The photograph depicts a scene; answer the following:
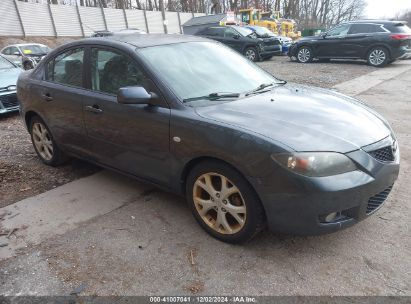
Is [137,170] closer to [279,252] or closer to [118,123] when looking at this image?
[118,123]

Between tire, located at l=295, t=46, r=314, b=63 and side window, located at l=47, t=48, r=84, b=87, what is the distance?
13.6 metres

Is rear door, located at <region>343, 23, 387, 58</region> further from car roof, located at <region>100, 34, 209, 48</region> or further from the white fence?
the white fence

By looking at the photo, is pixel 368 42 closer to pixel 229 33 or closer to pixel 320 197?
pixel 229 33

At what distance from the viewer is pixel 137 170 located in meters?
3.60

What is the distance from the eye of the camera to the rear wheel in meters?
13.8

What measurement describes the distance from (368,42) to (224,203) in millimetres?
13327

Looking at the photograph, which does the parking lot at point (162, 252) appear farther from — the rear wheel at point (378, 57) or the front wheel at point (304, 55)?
the front wheel at point (304, 55)

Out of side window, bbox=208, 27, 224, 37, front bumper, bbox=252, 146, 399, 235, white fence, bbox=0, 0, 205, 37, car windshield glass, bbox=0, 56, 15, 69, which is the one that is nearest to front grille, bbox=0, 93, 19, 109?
car windshield glass, bbox=0, 56, 15, 69

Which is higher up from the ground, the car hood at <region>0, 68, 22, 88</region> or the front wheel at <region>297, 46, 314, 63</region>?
the car hood at <region>0, 68, 22, 88</region>

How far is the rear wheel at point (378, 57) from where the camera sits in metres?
13.8

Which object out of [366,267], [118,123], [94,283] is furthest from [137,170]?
[366,267]

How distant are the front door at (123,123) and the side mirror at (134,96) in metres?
0.13

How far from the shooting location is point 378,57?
14.1 metres

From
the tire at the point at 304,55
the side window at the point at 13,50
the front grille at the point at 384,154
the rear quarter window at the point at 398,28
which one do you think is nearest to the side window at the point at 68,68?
the front grille at the point at 384,154
